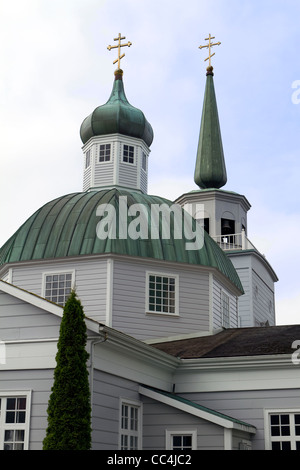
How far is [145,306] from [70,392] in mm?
8178

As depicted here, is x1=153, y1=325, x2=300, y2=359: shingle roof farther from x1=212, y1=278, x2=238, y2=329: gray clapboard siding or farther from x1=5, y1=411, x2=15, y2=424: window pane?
x1=5, y1=411, x2=15, y2=424: window pane

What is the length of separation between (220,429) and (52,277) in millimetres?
7748

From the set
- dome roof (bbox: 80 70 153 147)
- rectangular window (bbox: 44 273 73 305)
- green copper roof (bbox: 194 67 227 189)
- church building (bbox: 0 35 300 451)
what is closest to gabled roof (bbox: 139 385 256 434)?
church building (bbox: 0 35 300 451)

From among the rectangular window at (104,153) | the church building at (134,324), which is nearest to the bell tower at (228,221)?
the church building at (134,324)

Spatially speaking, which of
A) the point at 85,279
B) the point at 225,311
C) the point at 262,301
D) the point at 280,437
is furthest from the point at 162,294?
the point at 262,301

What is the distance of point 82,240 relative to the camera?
70.3ft

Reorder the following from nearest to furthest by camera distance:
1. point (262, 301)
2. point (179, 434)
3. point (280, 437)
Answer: point (179, 434) → point (280, 437) → point (262, 301)

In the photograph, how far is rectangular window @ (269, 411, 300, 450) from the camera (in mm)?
17172

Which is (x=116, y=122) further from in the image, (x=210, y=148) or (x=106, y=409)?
(x=210, y=148)

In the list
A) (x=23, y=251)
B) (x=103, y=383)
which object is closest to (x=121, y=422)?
(x=103, y=383)

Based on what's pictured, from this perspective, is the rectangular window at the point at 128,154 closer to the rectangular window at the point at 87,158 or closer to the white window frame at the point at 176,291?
the rectangular window at the point at 87,158

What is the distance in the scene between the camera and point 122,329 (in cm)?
2056
